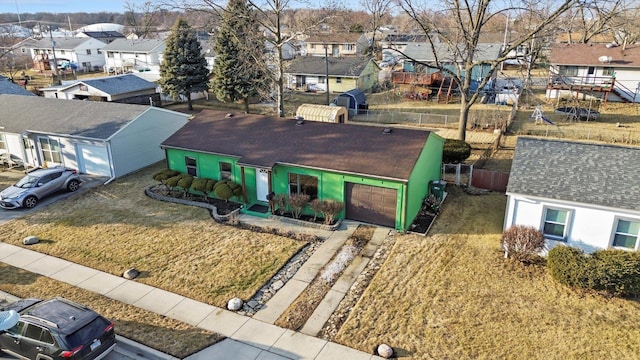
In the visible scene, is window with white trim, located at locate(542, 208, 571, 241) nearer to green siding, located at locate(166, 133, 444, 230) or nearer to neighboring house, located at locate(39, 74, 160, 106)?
green siding, located at locate(166, 133, 444, 230)

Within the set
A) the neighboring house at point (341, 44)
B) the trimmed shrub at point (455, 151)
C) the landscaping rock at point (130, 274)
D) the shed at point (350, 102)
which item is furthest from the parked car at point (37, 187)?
the neighboring house at point (341, 44)

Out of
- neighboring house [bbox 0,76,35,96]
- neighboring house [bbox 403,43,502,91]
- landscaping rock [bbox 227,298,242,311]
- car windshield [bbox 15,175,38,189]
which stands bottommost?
landscaping rock [bbox 227,298,242,311]

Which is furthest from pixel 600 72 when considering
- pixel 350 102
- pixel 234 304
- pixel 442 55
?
pixel 234 304

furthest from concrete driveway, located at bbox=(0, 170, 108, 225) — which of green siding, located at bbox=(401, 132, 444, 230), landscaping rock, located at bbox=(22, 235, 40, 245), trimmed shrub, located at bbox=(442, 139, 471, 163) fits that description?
trimmed shrub, located at bbox=(442, 139, 471, 163)

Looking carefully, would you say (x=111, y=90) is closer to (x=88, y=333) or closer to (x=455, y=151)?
(x=455, y=151)

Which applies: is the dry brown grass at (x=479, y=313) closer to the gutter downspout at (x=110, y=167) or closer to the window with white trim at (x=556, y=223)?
the window with white trim at (x=556, y=223)

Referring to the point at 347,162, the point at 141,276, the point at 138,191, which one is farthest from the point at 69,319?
the point at 138,191

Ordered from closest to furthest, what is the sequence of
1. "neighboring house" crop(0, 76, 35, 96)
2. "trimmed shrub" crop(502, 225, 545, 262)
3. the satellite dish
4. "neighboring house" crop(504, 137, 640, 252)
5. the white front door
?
the satellite dish < "neighboring house" crop(504, 137, 640, 252) < "trimmed shrub" crop(502, 225, 545, 262) < the white front door < "neighboring house" crop(0, 76, 35, 96)
